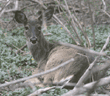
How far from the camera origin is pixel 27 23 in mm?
5727

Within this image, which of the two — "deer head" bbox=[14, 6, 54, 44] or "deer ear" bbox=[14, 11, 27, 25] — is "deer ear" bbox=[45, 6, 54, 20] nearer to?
Result: "deer head" bbox=[14, 6, 54, 44]

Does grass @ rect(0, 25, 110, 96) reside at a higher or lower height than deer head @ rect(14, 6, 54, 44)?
lower

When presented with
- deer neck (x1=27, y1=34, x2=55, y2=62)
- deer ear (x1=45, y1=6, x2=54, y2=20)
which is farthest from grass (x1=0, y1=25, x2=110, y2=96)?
deer ear (x1=45, y1=6, x2=54, y2=20)

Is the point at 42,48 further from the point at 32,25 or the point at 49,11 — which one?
the point at 49,11

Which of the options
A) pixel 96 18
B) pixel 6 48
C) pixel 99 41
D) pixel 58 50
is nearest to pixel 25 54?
pixel 6 48

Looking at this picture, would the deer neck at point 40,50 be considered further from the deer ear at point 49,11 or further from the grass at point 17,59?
the deer ear at point 49,11

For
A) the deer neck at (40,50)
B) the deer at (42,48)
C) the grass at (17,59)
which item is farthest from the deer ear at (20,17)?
the grass at (17,59)

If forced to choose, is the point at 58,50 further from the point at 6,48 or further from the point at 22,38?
the point at 22,38

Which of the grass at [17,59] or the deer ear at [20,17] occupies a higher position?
the deer ear at [20,17]

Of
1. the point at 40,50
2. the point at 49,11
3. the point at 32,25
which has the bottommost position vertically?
the point at 40,50

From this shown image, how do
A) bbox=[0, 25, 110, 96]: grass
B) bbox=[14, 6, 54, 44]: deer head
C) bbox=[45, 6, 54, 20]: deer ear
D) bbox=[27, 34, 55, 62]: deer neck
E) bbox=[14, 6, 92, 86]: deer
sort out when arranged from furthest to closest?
bbox=[45, 6, 54, 20]: deer ear
bbox=[27, 34, 55, 62]: deer neck
bbox=[14, 6, 54, 44]: deer head
bbox=[14, 6, 92, 86]: deer
bbox=[0, 25, 110, 96]: grass

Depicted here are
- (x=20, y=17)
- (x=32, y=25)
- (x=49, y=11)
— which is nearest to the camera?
(x=32, y=25)

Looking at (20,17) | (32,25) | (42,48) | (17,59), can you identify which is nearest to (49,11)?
(32,25)

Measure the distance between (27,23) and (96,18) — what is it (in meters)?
5.04
